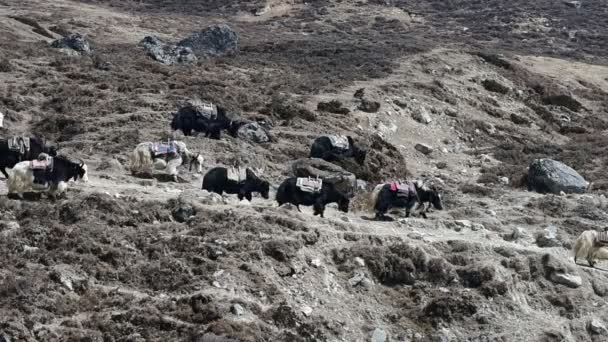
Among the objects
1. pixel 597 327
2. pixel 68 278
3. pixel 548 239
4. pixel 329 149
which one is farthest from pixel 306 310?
pixel 329 149

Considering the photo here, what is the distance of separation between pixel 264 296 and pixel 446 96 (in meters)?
18.2

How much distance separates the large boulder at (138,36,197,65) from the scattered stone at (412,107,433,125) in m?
11.1

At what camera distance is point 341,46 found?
36.1 m

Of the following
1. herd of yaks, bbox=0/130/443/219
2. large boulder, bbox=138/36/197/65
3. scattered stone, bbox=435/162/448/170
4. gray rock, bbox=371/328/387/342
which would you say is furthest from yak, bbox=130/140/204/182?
large boulder, bbox=138/36/197/65

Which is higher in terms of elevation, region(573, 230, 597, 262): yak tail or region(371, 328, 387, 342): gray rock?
region(573, 230, 597, 262): yak tail

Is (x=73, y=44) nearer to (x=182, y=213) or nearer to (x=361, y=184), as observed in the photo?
(x=361, y=184)

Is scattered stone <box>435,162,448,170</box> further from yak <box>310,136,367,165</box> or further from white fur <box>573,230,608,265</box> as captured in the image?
white fur <box>573,230,608,265</box>

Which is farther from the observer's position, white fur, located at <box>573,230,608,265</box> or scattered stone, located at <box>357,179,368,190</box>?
scattered stone, located at <box>357,179,368,190</box>

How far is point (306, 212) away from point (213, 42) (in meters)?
22.4

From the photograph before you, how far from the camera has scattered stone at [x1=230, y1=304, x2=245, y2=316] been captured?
27.4ft

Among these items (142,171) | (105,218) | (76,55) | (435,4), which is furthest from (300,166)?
(435,4)

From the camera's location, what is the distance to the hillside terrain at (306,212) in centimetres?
854

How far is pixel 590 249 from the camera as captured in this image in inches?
450

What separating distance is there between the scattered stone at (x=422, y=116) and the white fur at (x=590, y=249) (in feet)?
38.8
